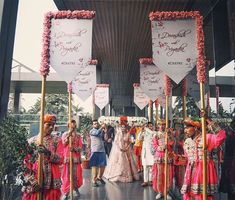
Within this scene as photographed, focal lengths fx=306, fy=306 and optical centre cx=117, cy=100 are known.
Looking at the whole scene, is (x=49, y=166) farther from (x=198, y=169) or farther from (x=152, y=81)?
(x=152, y=81)

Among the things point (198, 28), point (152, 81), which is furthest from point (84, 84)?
point (198, 28)

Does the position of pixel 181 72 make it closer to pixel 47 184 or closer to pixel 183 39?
pixel 183 39

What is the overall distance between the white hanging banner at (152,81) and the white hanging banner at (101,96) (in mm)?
3840

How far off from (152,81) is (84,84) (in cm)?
180

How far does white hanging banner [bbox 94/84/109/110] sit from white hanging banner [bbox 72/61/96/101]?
3.70 m

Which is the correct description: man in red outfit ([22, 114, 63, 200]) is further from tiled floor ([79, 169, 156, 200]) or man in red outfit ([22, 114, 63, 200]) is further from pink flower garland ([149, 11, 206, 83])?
tiled floor ([79, 169, 156, 200])

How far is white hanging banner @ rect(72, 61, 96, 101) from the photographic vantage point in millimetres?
7733

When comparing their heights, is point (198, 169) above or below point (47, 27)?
below

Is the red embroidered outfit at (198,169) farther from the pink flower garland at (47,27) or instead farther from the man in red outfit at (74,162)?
the man in red outfit at (74,162)

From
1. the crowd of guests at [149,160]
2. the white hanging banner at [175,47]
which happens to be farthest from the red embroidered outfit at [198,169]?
the white hanging banner at [175,47]

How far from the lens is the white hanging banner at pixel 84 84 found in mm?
7733

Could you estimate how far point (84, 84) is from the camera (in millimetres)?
7922

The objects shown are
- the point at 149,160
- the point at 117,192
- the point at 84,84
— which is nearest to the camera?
the point at 117,192

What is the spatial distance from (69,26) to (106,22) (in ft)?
10.9
